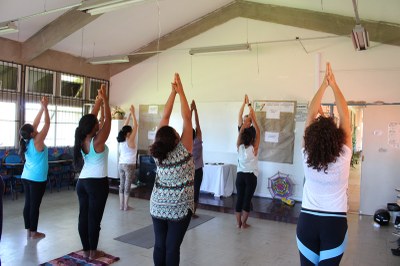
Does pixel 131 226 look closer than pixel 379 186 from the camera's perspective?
Yes

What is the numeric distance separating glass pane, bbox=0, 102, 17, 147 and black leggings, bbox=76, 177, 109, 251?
4.97m

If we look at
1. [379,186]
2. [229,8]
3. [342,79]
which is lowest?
[379,186]

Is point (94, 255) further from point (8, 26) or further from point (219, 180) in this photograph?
point (8, 26)

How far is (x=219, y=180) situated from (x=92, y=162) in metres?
4.04

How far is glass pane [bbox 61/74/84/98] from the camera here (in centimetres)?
827

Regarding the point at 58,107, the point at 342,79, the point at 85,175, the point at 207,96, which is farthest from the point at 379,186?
the point at 58,107

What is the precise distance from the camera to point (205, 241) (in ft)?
14.1

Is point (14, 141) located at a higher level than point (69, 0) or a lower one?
lower

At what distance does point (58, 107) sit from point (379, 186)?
7.46 m

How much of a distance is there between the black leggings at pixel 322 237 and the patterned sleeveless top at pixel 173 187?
0.82m

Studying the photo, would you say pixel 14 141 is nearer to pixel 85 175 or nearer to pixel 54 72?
pixel 54 72

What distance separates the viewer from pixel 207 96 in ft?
26.0

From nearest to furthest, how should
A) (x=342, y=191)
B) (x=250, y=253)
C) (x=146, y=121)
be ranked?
(x=342, y=191) → (x=250, y=253) → (x=146, y=121)

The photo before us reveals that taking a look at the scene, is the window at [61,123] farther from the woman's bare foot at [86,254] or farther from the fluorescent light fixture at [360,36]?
the fluorescent light fixture at [360,36]
